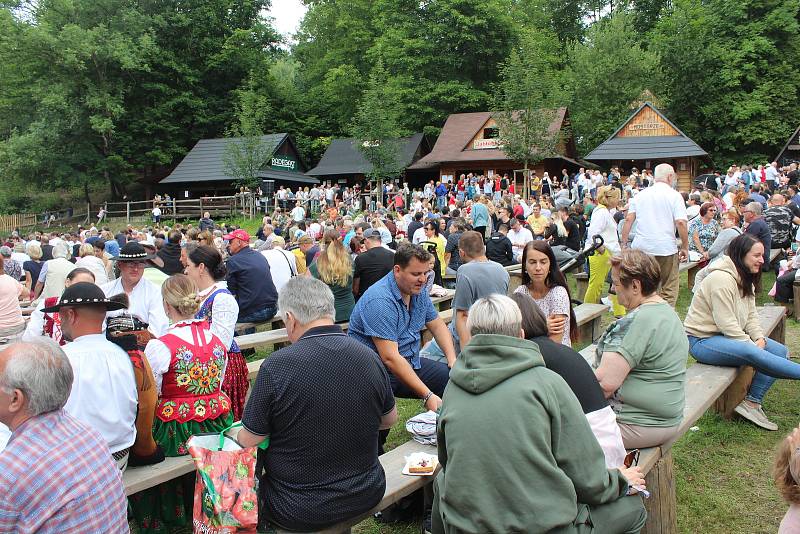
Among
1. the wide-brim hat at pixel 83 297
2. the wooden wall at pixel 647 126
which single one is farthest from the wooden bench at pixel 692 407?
the wooden wall at pixel 647 126

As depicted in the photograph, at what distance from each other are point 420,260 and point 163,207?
36006 mm

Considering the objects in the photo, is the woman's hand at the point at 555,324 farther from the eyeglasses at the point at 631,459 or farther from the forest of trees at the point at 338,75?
the forest of trees at the point at 338,75

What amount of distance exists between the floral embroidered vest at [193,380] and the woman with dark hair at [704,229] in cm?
890

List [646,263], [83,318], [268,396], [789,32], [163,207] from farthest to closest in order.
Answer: [163,207] < [789,32] < [646,263] < [83,318] < [268,396]

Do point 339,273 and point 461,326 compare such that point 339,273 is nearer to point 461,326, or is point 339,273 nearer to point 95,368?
point 461,326

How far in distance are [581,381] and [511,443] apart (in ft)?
2.51

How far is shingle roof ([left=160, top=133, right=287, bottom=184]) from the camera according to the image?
1486 inches

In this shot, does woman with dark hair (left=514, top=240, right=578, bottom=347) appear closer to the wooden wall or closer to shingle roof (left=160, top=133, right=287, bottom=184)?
the wooden wall

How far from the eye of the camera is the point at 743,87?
36.6 m

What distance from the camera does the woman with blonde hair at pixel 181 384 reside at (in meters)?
3.71

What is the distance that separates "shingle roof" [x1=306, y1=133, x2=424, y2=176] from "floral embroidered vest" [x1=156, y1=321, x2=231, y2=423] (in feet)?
106

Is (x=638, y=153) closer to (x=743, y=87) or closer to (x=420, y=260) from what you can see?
(x=743, y=87)

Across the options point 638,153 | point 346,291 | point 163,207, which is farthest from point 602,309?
point 163,207

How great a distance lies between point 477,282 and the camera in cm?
545
